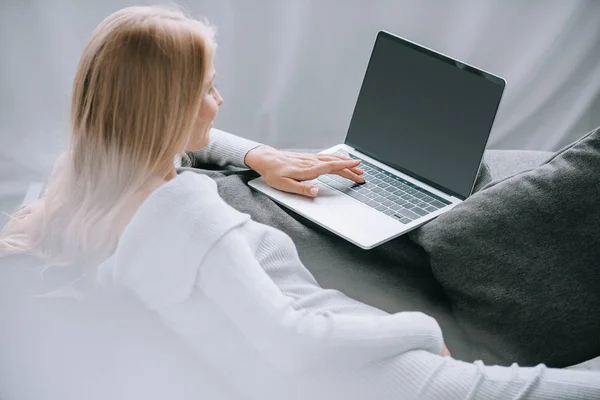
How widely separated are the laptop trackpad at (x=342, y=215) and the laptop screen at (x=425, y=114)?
0.13 meters

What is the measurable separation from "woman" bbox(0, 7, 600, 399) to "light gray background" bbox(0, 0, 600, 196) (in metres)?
0.54

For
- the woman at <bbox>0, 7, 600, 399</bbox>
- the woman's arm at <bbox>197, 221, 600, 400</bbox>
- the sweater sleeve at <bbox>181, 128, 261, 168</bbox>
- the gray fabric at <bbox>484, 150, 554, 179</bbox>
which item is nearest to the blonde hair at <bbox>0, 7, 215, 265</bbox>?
the woman at <bbox>0, 7, 600, 399</bbox>

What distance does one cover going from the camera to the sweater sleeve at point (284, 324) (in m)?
0.65

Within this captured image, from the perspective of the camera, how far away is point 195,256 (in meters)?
0.68

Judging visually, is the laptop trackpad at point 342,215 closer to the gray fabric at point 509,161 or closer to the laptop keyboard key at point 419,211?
the laptop keyboard key at point 419,211

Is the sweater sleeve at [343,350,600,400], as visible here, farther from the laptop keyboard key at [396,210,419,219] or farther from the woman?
the laptop keyboard key at [396,210,419,219]

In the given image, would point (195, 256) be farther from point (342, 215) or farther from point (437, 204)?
point (437, 204)

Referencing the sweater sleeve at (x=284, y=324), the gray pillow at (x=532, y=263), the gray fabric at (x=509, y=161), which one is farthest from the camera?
the gray fabric at (x=509, y=161)

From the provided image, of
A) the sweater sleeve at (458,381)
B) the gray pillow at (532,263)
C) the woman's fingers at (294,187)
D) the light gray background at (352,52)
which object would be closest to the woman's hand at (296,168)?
the woman's fingers at (294,187)

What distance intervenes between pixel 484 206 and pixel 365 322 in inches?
10.7

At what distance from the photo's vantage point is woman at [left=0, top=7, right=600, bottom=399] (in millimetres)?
666

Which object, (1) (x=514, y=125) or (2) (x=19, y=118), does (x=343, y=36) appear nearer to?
(1) (x=514, y=125)

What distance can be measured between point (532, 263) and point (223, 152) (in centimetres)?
42

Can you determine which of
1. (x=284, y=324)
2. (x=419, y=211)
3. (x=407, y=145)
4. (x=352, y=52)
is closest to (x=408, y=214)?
(x=419, y=211)
